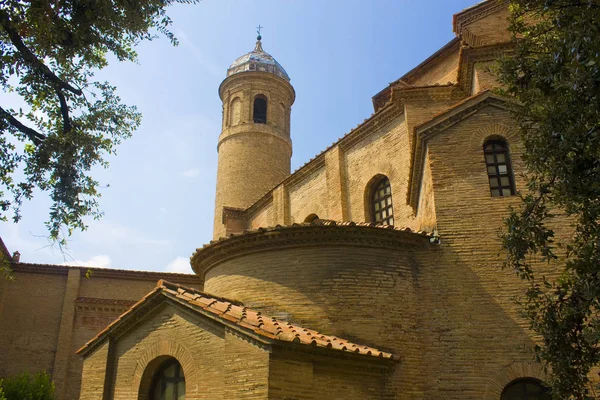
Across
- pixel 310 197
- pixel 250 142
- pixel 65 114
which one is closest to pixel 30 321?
pixel 310 197

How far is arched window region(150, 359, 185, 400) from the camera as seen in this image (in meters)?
7.82

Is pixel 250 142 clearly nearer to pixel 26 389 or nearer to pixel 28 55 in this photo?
pixel 26 389

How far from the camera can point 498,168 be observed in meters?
9.07

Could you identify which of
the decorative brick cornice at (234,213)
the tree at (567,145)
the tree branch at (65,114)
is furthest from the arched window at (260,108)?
the tree at (567,145)

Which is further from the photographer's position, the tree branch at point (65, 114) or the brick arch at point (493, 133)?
the brick arch at point (493, 133)

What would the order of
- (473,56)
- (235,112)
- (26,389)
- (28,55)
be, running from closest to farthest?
(28,55)
(473,56)
(26,389)
(235,112)

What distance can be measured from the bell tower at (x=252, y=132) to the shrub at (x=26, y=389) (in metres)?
10.1

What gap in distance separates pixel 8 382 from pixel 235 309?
7747 mm

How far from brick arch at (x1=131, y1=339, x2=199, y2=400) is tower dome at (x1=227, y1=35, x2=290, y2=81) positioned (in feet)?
64.5

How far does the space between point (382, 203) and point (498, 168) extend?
4.66 metres

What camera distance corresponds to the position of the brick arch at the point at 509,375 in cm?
756

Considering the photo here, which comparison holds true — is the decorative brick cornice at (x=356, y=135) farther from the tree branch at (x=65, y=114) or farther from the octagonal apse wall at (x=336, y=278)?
the tree branch at (x=65, y=114)

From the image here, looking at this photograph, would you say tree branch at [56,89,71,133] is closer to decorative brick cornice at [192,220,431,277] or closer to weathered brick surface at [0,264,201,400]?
decorative brick cornice at [192,220,431,277]

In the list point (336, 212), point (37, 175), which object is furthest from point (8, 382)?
point (336, 212)
